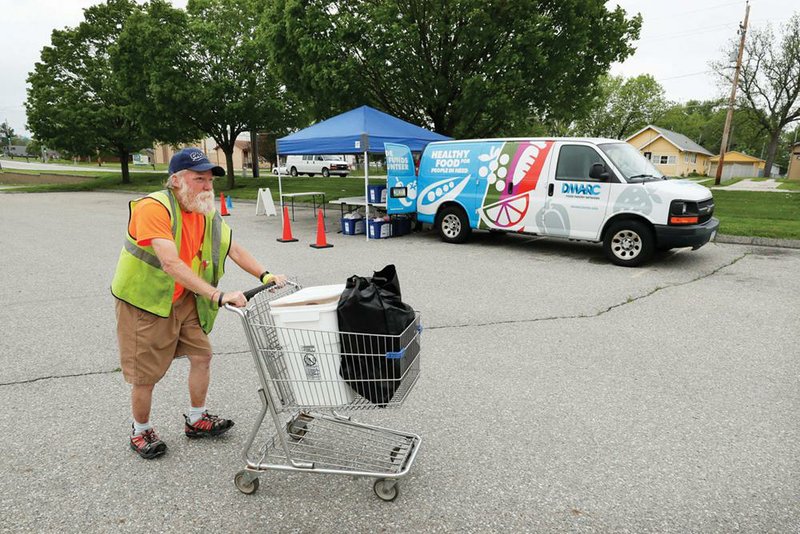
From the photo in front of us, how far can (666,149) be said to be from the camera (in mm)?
52625

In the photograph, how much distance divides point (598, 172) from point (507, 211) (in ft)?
6.06

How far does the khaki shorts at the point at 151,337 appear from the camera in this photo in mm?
2713

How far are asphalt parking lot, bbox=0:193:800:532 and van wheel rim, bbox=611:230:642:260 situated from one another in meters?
1.55

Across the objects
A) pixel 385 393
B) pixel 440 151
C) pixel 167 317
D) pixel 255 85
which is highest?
pixel 255 85

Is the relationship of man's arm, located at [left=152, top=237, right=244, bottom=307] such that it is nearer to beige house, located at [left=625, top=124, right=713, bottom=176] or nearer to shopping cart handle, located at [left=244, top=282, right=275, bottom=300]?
shopping cart handle, located at [left=244, top=282, right=275, bottom=300]

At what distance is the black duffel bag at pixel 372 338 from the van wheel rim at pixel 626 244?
6.91 metres

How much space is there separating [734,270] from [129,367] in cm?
862

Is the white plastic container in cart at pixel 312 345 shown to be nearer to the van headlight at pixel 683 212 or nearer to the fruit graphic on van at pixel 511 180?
the van headlight at pixel 683 212

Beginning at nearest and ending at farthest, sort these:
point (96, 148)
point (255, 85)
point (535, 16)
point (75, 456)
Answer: point (75, 456) → point (535, 16) → point (255, 85) → point (96, 148)

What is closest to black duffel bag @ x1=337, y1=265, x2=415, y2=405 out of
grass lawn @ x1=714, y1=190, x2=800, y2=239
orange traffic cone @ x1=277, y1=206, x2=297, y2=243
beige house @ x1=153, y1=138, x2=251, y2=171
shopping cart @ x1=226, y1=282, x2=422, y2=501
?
shopping cart @ x1=226, y1=282, x2=422, y2=501

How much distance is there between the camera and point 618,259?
27.5 ft

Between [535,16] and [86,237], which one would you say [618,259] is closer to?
[535,16]

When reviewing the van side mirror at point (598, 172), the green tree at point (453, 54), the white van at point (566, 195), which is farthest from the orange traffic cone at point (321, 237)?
the green tree at point (453, 54)

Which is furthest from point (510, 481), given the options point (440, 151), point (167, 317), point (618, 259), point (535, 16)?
point (535, 16)
